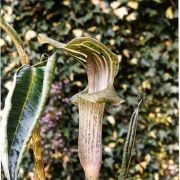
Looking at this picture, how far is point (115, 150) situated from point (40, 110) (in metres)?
1.80

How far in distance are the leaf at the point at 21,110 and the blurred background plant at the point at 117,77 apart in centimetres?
163

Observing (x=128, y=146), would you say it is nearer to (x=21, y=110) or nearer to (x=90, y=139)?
(x=90, y=139)

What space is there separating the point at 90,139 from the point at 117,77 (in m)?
1.67

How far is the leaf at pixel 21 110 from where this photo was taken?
50cm

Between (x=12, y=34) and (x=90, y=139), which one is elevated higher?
(x=12, y=34)

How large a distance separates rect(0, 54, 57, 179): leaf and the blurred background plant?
64.1 inches

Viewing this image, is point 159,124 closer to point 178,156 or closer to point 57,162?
point 178,156

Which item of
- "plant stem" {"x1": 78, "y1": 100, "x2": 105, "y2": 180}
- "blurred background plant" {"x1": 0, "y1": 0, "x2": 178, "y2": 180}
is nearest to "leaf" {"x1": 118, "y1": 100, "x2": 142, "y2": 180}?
"plant stem" {"x1": 78, "y1": 100, "x2": 105, "y2": 180}

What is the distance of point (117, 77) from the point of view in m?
2.32

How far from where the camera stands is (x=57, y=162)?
225 centimetres

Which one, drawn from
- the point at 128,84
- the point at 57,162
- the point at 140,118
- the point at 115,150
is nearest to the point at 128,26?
the point at 128,84

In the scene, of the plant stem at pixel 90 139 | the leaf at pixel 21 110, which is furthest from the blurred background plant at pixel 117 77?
the leaf at pixel 21 110

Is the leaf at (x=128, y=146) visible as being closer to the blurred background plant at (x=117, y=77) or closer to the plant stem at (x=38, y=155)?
the plant stem at (x=38, y=155)

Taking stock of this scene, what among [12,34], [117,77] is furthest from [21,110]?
[117,77]
